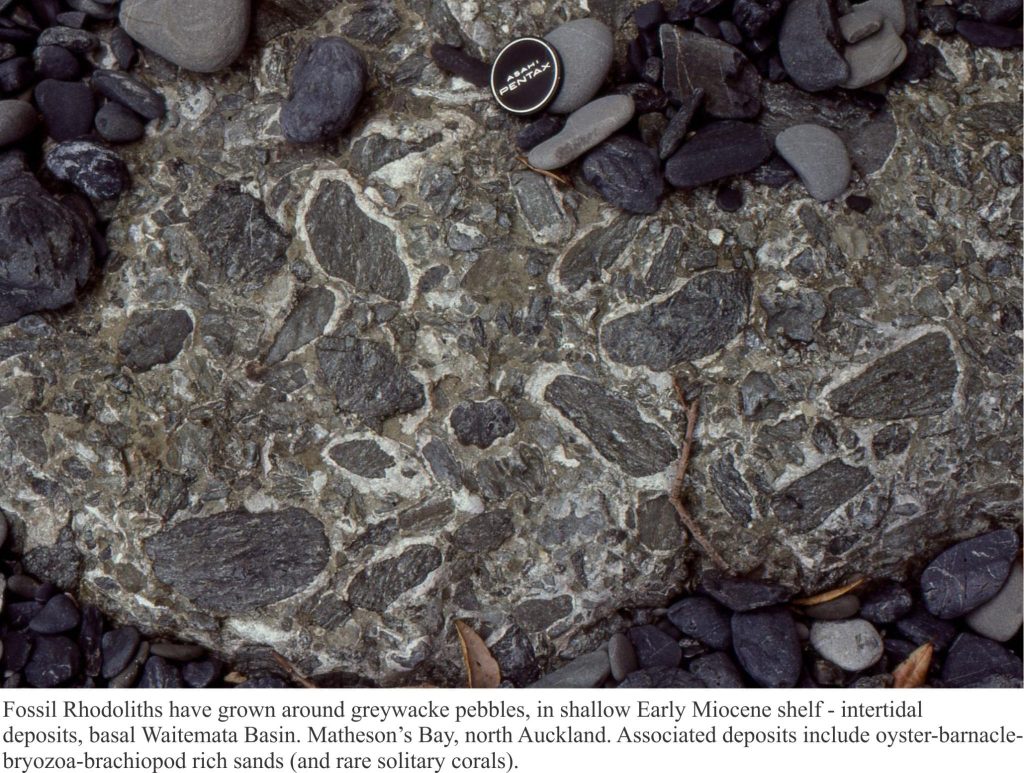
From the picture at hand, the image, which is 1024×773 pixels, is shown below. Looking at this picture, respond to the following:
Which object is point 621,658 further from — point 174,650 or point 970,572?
point 174,650

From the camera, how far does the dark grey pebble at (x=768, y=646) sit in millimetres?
2279

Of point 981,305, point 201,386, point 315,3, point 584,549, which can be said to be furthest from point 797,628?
point 315,3

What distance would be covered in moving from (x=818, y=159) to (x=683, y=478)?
818mm

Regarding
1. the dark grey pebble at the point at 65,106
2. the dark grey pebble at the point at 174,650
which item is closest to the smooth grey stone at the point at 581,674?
the dark grey pebble at the point at 174,650

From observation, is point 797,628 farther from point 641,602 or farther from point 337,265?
point 337,265

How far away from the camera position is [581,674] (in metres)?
2.30

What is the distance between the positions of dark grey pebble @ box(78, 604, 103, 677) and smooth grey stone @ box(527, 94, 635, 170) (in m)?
1.51

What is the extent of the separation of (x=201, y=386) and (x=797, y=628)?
5.06ft

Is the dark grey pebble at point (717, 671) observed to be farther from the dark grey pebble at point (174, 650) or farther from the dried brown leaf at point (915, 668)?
the dark grey pebble at point (174, 650)

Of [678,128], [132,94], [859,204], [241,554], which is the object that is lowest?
[241,554]

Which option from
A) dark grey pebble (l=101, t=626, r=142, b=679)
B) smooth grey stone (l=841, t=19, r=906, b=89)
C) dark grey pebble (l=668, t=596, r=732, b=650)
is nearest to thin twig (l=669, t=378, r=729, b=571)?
dark grey pebble (l=668, t=596, r=732, b=650)

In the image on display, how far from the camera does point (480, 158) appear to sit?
2326 millimetres

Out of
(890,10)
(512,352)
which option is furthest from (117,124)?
(890,10)

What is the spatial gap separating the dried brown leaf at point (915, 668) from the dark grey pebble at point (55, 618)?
1.99 m
